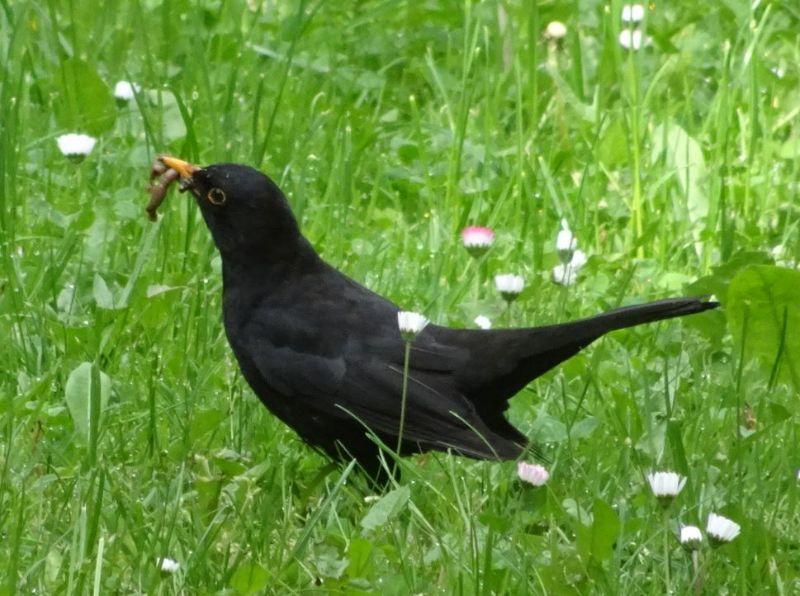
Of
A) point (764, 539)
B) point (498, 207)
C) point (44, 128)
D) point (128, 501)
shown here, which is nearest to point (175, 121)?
point (44, 128)

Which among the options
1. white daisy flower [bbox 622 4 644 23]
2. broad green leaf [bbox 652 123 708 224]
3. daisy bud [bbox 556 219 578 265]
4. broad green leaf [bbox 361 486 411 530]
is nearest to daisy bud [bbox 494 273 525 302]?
daisy bud [bbox 556 219 578 265]

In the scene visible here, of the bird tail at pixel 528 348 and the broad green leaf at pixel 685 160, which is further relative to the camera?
the broad green leaf at pixel 685 160

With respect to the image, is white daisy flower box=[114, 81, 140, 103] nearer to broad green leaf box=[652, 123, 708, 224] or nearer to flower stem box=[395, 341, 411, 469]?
broad green leaf box=[652, 123, 708, 224]

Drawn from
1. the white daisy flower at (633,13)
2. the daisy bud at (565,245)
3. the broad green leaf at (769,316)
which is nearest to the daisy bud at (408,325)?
the broad green leaf at (769,316)

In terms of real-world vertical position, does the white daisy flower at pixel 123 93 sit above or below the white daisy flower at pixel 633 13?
below

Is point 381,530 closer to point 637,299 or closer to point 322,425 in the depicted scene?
point 322,425

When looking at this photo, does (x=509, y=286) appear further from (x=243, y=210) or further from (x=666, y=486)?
(x=666, y=486)

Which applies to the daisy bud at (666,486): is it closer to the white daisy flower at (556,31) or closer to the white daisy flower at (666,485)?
the white daisy flower at (666,485)
